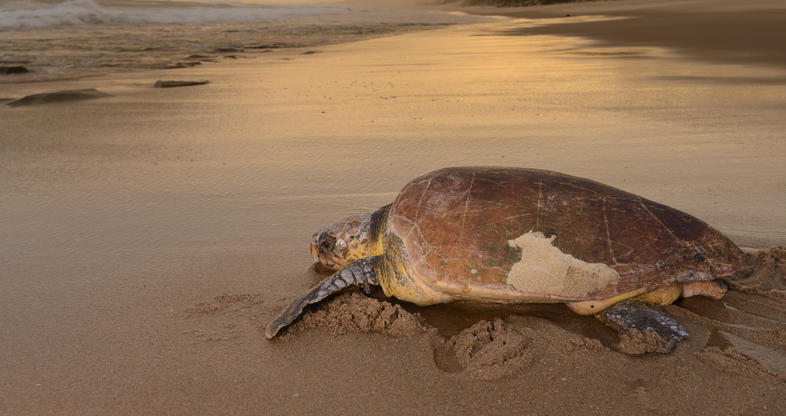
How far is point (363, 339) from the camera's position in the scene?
2.85 m

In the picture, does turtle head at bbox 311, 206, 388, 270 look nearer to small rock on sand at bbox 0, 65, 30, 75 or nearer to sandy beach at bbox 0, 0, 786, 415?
sandy beach at bbox 0, 0, 786, 415

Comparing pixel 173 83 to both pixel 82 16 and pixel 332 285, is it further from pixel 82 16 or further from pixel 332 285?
pixel 82 16

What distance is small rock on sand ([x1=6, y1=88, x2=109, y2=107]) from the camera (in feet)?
29.4

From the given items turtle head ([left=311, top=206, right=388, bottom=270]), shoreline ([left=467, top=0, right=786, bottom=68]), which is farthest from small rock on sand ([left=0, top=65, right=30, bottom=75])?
shoreline ([left=467, top=0, right=786, bottom=68])

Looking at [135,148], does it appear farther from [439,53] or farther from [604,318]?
[439,53]

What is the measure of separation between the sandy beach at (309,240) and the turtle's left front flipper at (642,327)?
67mm

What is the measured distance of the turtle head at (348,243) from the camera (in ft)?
11.7

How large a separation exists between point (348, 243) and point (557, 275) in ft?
4.62

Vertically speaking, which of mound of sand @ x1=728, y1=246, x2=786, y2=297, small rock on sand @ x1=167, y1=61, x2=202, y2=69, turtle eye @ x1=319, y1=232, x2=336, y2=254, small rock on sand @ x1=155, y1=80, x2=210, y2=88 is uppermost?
mound of sand @ x1=728, y1=246, x2=786, y2=297

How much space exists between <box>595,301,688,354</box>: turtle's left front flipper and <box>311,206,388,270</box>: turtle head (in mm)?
1451

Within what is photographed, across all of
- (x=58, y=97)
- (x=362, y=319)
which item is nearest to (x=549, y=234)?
(x=362, y=319)

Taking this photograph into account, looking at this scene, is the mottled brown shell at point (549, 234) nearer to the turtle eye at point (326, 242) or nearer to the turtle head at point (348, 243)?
the turtle head at point (348, 243)

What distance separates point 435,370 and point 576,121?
545 centimetres

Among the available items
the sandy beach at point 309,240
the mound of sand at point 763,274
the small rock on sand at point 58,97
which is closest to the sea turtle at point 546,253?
the sandy beach at point 309,240
